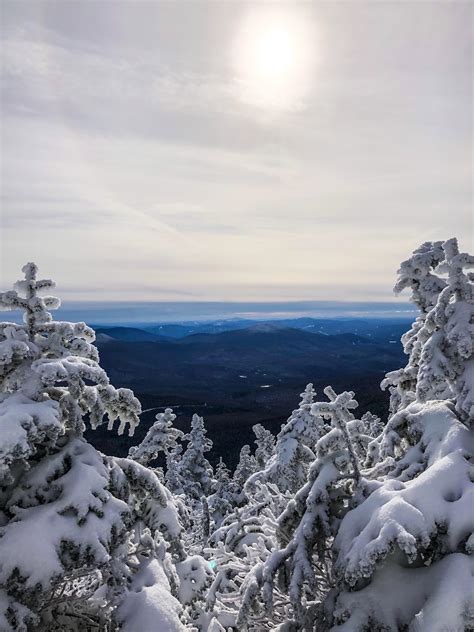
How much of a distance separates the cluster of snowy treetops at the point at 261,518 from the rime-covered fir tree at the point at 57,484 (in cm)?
2

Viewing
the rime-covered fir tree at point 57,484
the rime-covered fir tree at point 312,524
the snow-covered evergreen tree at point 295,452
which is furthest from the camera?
the snow-covered evergreen tree at point 295,452

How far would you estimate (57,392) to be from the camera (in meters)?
7.23

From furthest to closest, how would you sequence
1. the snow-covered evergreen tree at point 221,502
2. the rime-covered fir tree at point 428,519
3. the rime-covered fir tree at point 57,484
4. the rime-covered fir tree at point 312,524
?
the snow-covered evergreen tree at point 221,502 < the rime-covered fir tree at point 312,524 < the rime-covered fir tree at point 57,484 < the rime-covered fir tree at point 428,519

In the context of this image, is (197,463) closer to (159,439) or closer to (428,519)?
(159,439)

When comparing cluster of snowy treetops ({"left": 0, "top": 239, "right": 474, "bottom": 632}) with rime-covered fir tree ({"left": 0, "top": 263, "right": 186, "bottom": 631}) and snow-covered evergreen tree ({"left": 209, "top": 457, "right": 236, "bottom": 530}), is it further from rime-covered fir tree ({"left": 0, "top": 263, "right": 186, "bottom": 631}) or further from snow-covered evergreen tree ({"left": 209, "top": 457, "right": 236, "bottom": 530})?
snow-covered evergreen tree ({"left": 209, "top": 457, "right": 236, "bottom": 530})

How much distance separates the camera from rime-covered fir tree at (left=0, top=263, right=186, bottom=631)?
5.65m

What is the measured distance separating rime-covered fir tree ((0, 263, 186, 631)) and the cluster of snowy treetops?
2 centimetres

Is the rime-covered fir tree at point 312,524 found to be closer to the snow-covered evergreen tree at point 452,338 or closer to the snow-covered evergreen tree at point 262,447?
→ the snow-covered evergreen tree at point 452,338

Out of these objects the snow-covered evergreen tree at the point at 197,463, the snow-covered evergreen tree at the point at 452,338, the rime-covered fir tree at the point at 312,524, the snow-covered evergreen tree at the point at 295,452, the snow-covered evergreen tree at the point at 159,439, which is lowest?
the snow-covered evergreen tree at the point at 197,463

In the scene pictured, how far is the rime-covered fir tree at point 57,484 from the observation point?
5.65 meters

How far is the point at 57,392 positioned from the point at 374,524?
4.70 m

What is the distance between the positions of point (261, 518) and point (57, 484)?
363cm

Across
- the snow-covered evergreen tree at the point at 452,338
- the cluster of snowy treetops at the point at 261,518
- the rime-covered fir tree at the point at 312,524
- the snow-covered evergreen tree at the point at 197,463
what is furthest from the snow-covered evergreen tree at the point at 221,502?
the snow-covered evergreen tree at the point at 452,338

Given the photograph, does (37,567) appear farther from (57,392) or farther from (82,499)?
(57,392)
